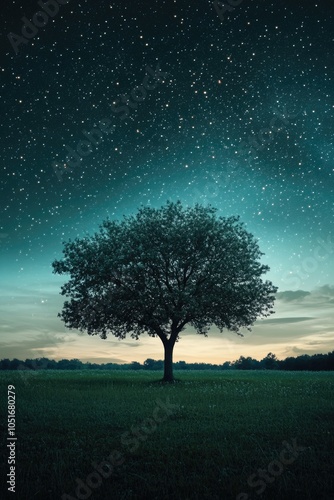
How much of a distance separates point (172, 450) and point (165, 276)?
2387 cm

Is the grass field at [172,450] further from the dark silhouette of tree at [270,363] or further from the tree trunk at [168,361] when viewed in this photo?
the dark silhouette of tree at [270,363]

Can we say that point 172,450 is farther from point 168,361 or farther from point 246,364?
point 246,364

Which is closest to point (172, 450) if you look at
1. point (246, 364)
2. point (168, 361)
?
point (168, 361)

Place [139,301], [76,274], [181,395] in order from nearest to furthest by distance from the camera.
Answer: [181,395] → [139,301] → [76,274]

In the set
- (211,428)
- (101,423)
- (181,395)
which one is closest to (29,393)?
(181,395)

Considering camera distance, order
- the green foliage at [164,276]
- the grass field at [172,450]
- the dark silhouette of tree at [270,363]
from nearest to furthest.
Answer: the grass field at [172,450], the green foliage at [164,276], the dark silhouette of tree at [270,363]

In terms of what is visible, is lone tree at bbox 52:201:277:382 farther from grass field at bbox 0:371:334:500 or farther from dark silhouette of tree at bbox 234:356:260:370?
dark silhouette of tree at bbox 234:356:260:370

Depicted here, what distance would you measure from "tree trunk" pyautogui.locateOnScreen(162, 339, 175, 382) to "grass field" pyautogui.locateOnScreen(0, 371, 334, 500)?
14287 millimetres

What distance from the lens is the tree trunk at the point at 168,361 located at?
3195 centimetres

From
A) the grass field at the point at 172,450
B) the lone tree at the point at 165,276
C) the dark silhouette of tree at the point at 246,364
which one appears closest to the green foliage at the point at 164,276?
the lone tree at the point at 165,276

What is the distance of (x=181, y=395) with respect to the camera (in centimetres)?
2117

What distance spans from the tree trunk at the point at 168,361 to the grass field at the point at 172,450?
14.3 meters

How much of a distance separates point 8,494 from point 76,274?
27.0 m

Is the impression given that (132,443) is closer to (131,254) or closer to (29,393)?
(29,393)
